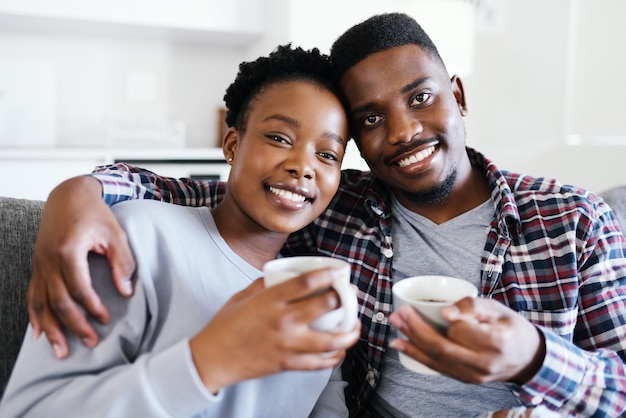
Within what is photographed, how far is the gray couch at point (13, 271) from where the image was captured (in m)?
0.99

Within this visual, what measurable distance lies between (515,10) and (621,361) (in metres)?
3.07

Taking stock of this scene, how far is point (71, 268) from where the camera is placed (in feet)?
2.38

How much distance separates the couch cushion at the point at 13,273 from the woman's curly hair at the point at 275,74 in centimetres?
42

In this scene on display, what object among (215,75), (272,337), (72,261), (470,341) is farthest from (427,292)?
(215,75)

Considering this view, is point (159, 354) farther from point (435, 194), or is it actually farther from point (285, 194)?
point (435, 194)

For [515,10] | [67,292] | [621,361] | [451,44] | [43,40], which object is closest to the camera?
[67,292]

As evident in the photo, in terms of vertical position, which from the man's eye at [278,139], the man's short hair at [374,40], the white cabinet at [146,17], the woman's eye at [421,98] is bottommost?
the man's eye at [278,139]

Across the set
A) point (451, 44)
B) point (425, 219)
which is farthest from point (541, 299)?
point (451, 44)

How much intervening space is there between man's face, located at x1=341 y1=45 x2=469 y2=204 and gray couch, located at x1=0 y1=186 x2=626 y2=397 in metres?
0.64

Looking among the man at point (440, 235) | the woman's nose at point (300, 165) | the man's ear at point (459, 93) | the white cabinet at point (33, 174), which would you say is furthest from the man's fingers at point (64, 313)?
the white cabinet at point (33, 174)

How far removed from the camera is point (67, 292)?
28.7 inches

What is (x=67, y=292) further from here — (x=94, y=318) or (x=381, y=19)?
(x=381, y=19)

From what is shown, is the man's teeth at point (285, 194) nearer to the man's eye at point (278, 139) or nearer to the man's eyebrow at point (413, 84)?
the man's eye at point (278, 139)

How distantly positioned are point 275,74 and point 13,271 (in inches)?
22.9
